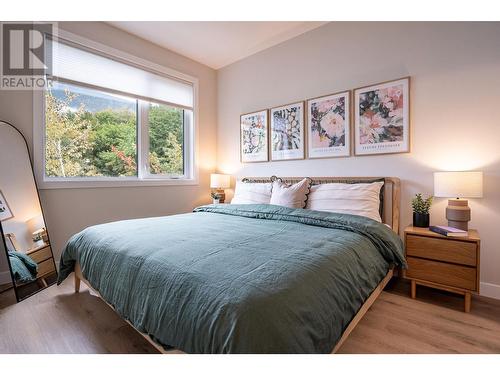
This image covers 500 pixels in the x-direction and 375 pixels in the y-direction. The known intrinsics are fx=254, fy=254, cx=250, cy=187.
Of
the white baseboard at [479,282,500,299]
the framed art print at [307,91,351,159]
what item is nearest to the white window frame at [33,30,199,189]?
the framed art print at [307,91,351,159]

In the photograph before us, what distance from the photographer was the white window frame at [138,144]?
240cm

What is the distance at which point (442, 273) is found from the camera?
1854mm

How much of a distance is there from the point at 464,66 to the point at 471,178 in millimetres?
954

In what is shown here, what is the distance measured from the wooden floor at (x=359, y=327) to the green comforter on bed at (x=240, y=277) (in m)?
0.27

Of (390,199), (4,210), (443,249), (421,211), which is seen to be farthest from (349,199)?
(4,210)

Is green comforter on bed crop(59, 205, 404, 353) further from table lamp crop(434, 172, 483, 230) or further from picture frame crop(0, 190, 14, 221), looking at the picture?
picture frame crop(0, 190, 14, 221)

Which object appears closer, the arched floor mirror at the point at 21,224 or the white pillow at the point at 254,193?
the arched floor mirror at the point at 21,224

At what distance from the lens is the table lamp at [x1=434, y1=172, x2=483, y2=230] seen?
183 centimetres

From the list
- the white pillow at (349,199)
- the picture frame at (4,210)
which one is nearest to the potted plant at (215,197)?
the white pillow at (349,199)

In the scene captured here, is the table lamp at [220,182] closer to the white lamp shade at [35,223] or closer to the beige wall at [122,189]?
the beige wall at [122,189]

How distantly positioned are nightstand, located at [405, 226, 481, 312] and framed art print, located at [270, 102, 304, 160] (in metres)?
1.48

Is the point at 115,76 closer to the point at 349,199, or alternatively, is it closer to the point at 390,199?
the point at 349,199
